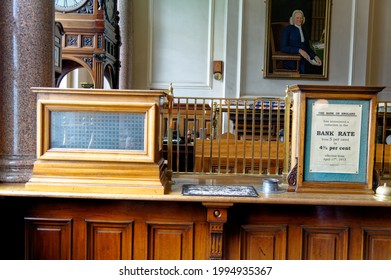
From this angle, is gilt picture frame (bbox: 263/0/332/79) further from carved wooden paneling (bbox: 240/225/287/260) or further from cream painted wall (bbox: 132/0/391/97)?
carved wooden paneling (bbox: 240/225/287/260)

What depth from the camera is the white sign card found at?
183 centimetres

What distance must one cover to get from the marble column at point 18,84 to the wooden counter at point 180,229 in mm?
159

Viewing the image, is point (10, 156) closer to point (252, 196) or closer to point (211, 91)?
point (252, 196)

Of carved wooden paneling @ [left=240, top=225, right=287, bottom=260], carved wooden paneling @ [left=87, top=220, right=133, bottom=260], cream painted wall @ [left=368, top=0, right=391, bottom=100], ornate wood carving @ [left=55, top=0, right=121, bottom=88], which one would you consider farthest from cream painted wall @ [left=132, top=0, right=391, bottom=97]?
carved wooden paneling @ [left=87, top=220, right=133, bottom=260]

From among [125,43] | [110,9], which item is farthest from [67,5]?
[125,43]

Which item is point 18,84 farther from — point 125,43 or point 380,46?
point 380,46

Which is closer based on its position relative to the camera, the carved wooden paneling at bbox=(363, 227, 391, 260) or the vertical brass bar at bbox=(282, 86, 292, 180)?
the carved wooden paneling at bbox=(363, 227, 391, 260)

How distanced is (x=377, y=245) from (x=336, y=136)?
55 centimetres

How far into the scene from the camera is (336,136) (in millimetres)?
1837

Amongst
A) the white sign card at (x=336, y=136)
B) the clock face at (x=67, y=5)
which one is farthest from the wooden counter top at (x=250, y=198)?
the clock face at (x=67, y=5)

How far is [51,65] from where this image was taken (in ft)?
6.77

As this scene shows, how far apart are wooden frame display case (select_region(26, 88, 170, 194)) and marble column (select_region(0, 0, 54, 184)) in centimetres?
21

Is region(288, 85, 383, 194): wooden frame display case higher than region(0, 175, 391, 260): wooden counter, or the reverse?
region(288, 85, 383, 194): wooden frame display case
